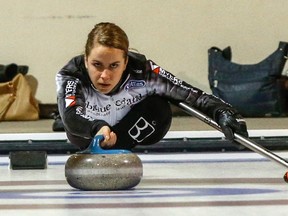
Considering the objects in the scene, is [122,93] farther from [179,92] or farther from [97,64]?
[97,64]

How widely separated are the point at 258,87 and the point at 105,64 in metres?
3.35

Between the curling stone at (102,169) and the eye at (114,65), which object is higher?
the eye at (114,65)

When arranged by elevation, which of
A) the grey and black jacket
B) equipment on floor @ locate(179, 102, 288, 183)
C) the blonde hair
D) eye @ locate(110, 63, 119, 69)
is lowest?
equipment on floor @ locate(179, 102, 288, 183)

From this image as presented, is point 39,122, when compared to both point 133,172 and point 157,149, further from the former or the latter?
point 133,172

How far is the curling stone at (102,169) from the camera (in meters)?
3.53

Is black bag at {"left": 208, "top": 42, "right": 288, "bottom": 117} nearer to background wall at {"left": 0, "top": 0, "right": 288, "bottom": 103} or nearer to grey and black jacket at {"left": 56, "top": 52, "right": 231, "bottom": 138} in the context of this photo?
background wall at {"left": 0, "top": 0, "right": 288, "bottom": 103}

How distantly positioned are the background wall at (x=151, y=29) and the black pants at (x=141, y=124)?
3.07 meters

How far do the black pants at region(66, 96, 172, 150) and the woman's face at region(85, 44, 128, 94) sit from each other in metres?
0.43

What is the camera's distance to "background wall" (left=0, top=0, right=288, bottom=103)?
736 centimetres

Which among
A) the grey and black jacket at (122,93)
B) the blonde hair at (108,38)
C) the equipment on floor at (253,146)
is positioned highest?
the blonde hair at (108,38)

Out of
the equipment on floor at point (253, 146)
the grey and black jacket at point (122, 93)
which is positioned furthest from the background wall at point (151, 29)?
the equipment on floor at point (253, 146)

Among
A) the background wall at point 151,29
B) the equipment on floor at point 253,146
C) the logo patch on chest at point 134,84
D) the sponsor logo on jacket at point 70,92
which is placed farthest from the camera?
the background wall at point 151,29

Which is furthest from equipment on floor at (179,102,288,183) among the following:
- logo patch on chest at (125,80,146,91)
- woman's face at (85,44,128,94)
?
woman's face at (85,44,128,94)

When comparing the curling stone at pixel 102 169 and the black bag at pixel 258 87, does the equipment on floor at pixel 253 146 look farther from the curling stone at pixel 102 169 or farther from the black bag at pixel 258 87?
the black bag at pixel 258 87
